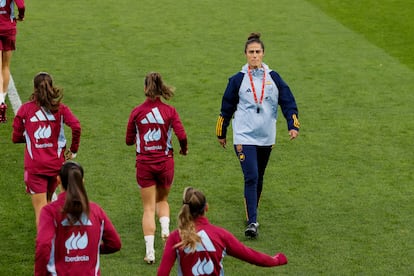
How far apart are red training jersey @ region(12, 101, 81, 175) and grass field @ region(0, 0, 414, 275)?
1079 millimetres

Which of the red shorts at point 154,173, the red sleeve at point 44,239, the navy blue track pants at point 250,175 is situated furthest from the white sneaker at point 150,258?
the red sleeve at point 44,239

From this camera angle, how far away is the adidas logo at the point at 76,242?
24.4 ft

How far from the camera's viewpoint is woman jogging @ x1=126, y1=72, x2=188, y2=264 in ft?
33.0

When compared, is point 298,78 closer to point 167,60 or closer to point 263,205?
point 167,60

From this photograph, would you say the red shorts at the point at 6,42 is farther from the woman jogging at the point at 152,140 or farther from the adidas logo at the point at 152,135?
the adidas logo at the point at 152,135

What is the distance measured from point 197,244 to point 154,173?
288 centimetres

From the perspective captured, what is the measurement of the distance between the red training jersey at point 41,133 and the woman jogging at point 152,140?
2.15 feet

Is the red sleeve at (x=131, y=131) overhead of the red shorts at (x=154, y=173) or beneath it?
overhead

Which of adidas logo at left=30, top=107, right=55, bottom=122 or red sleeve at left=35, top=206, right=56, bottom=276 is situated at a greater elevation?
adidas logo at left=30, top=107, right=55, bottom=122

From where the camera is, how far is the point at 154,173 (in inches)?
406

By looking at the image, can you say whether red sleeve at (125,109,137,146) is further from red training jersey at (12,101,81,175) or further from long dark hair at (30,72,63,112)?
long dark hair at (30,72,63,112)

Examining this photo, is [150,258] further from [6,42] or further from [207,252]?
[6,42]

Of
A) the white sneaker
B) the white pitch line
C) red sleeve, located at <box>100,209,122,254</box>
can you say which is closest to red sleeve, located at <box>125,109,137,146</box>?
the white sneaker

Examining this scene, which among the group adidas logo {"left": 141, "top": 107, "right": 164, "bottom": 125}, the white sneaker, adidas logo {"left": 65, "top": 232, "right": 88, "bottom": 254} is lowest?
the white sneaker
